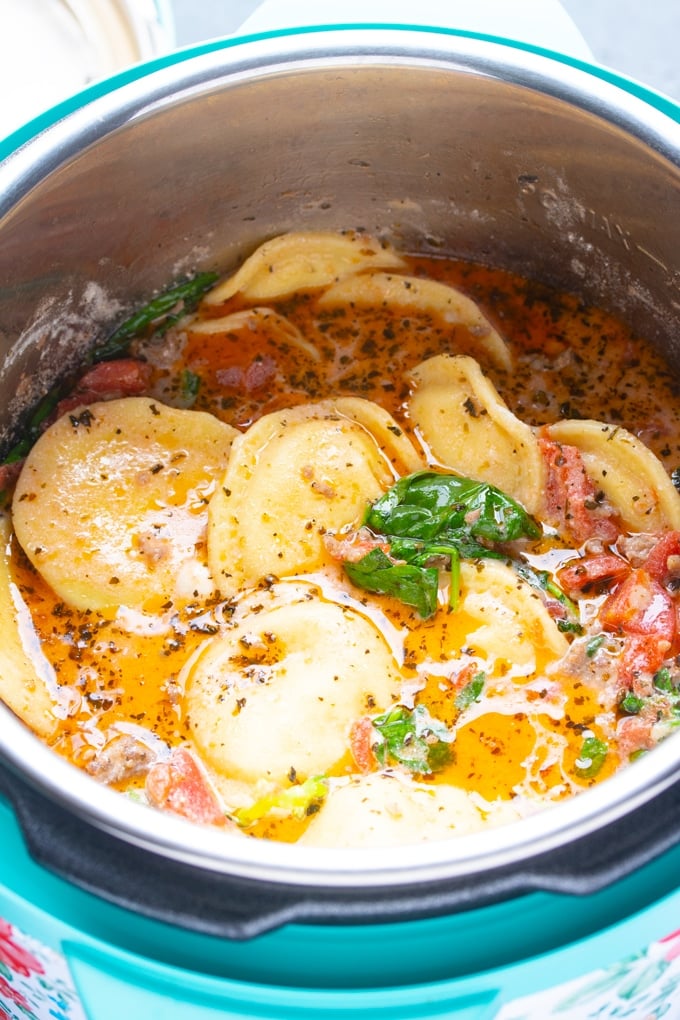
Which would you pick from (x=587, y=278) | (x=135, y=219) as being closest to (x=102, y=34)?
(x=135, y=219)

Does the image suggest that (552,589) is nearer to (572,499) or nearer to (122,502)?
(572,499)

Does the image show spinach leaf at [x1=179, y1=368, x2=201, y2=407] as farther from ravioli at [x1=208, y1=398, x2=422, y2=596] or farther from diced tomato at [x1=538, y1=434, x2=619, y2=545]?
diced tomato at [x1=538, y1=434, x2=619, y2=545]

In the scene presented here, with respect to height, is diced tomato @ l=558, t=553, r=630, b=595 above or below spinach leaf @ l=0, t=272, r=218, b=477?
below

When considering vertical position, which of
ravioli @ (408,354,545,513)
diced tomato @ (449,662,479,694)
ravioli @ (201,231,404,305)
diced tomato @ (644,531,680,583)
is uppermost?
ravioli @ (201,231,404,305)

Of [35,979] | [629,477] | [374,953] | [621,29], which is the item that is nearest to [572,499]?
[629,477]

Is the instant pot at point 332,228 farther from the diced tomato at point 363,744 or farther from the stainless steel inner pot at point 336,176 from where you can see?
the diced tomato at point 363,744

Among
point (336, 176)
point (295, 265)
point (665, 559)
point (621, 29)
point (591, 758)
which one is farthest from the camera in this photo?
point (621, 29)

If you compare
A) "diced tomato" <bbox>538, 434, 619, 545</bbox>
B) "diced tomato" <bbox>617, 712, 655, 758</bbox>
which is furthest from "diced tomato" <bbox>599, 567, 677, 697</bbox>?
"diced tomato" <bbox>538, 434, 619, 545</bbox>
